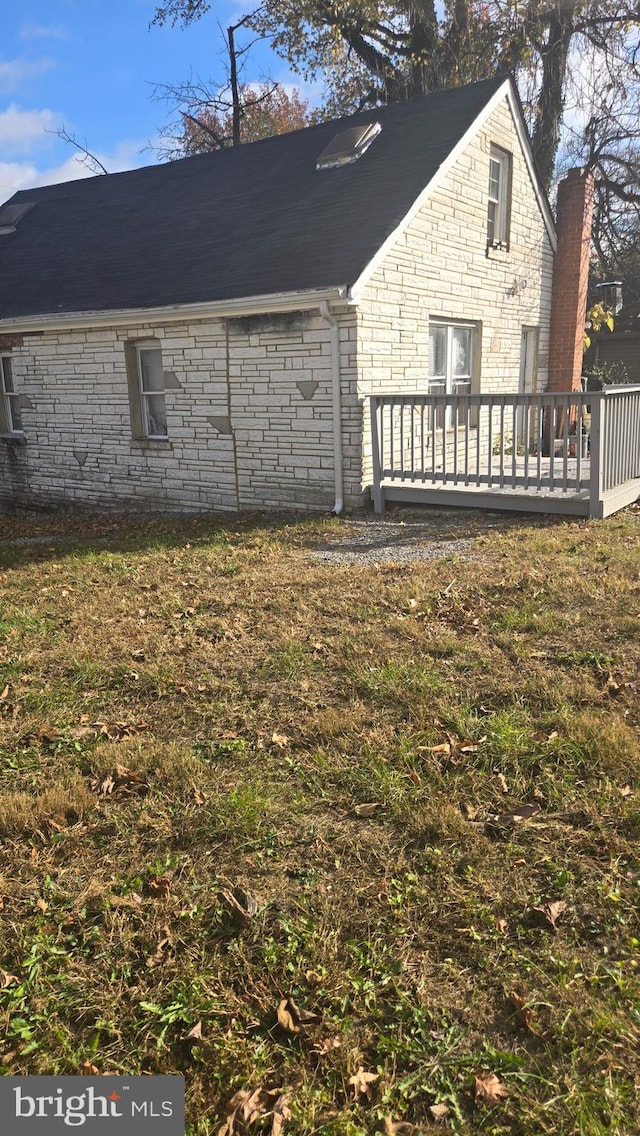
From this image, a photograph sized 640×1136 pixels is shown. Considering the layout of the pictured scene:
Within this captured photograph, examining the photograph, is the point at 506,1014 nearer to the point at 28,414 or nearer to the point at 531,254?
the point at 28,414

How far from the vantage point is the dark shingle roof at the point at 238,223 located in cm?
1050

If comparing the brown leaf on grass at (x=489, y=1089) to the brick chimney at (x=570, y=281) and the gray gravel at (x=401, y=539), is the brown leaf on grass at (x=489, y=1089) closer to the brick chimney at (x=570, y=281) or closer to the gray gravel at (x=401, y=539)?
the gray gravel at (x=401, y=539)

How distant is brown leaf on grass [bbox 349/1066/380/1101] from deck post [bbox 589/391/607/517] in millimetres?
7449

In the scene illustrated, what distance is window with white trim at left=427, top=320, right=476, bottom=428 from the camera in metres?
12.0

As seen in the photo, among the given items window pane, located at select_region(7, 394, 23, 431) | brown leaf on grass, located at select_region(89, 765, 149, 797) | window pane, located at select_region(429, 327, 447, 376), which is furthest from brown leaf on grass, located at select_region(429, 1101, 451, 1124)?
window pane, located at select_region(7, 394, 23, 431)

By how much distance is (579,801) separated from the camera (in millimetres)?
3365

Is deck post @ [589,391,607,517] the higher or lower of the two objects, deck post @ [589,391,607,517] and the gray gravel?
the higher

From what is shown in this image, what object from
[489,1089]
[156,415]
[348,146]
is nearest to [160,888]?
[489,1089]

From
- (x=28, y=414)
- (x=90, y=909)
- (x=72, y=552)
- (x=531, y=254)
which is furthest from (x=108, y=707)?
(x=531, y=254)

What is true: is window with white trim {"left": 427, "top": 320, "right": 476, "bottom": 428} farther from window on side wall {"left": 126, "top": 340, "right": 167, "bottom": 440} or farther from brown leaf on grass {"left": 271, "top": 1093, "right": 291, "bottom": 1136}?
brown leaf on grass {"left": 271, "top": 1093, "right": 291, "bottom": 1136}

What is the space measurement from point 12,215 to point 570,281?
43.9 feet

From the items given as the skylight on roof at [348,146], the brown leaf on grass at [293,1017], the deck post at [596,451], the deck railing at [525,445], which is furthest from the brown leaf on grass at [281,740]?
the skylight on roof at [348,146]

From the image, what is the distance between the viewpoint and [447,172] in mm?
11500

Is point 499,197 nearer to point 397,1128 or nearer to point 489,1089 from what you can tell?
point 489,1089
